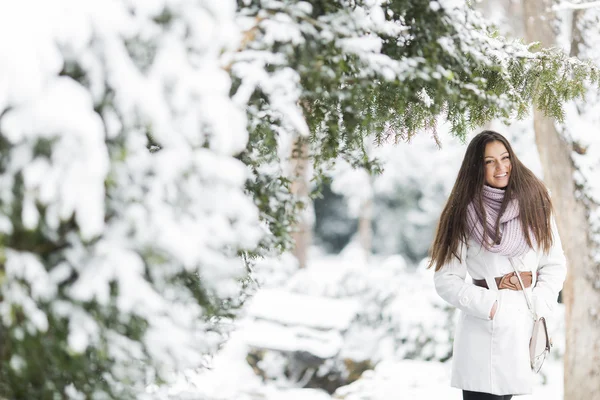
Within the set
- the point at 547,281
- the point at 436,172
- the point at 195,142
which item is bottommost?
the point at 436,172

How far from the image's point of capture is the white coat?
10.4 feet

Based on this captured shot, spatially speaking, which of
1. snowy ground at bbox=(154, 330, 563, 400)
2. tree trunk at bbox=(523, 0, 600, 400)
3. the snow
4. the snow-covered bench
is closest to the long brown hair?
tree trunk at bbox=(523, 0, 600, 400)

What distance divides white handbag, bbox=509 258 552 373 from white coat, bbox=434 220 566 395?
0.07 ft

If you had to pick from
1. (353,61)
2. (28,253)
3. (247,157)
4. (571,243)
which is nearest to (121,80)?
(28,253)

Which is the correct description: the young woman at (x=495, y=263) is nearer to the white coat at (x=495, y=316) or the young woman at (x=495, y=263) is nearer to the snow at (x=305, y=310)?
the white coat at (x=495, y=316)

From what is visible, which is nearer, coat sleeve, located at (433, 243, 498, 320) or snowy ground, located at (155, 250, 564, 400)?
Answer: coat sleeve, located at (433, 243, 498, 320)

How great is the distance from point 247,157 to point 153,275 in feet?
3.54

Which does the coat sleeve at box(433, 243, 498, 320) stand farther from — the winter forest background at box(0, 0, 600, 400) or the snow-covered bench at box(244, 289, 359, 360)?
the snow-covered bench at box(244, 289, 359, 360)

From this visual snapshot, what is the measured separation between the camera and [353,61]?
2.33 m

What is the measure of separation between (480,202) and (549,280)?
53 centimetres

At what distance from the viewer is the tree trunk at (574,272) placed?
4.53 meters

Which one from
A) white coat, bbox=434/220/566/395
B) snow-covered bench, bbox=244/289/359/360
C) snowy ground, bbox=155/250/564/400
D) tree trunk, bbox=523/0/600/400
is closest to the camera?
white coat, bbox=434/220/566/395

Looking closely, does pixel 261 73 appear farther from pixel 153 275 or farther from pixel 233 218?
pixel 153 275

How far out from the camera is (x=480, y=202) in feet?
10.8
